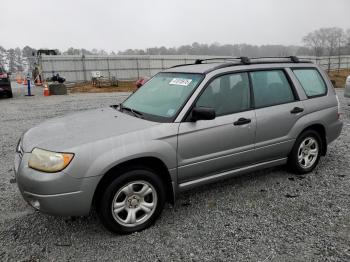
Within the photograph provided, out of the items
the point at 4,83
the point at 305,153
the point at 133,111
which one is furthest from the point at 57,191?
the point at 4,83

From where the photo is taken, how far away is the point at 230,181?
436 centimetres

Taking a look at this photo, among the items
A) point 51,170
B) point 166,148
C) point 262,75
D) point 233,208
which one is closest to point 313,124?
point 262,75

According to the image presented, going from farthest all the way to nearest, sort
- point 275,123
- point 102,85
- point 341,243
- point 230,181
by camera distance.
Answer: point 102,85 → point 230,181 → point 275,123 → point 341,243

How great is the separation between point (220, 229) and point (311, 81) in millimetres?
2758

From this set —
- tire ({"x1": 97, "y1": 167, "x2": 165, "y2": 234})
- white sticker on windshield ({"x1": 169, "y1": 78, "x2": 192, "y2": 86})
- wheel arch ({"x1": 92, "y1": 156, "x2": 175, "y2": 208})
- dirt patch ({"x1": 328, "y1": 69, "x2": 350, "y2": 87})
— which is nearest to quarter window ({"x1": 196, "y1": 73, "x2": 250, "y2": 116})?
white sticker on windshield ({"x1": 169, "y1": 78, "x2": 192, "y2": 86})

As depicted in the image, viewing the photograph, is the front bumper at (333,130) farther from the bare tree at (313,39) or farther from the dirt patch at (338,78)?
the bare tree at (313,39)

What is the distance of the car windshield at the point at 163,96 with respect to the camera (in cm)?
339

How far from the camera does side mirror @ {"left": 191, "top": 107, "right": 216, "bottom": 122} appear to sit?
10.3 feet

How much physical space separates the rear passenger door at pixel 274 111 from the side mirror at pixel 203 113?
91cm

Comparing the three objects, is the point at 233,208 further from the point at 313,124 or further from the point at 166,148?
the point at 313,124

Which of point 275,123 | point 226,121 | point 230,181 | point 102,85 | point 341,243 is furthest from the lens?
point 102,85

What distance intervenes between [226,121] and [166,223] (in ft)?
4.39

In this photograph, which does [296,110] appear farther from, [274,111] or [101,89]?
[101,89]

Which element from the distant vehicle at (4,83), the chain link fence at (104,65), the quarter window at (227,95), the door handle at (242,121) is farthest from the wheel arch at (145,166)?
the chain link fence at (104,65)
